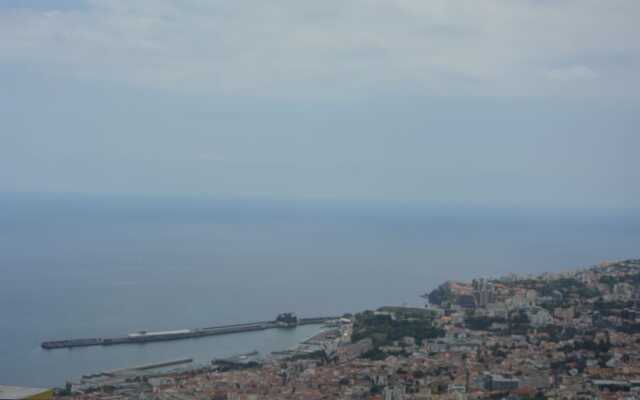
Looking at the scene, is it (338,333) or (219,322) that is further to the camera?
(219,322)

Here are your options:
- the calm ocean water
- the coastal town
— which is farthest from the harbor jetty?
the coastal town

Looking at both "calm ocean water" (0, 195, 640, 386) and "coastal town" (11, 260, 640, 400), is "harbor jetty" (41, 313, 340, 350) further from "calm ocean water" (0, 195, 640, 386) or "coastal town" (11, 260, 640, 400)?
→ "coastal town" (11, 260, 640, 400)

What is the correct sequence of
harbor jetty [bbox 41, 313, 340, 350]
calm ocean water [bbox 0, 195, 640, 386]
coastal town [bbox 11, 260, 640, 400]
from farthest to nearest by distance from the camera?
1. calm ocean water [bbox 0, 195, 640, 386]
2. harbor jetty [bbox 41, 313, 340, 350]
3. coastal town [bbox 11, 260, 640, 400]

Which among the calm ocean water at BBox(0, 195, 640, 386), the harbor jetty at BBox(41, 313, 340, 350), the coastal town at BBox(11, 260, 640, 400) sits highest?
the calm ocean water at BBox(0, 195, 640, 386)

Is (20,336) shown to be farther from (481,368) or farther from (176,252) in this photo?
(176,252)

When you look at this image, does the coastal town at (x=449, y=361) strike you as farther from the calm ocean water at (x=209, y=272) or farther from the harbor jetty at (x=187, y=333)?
the calm ocean water at (x=209, y=272)

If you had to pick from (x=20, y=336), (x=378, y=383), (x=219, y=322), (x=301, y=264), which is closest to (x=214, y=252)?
(x=301, y=264)

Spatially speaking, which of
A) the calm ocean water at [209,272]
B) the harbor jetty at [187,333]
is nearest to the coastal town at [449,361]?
the harbor jetty at [187,333]
